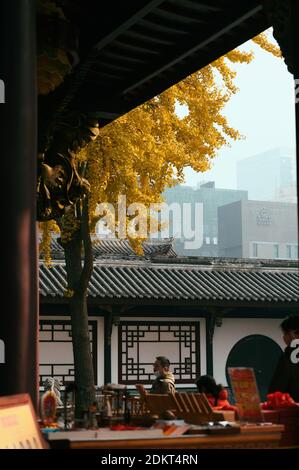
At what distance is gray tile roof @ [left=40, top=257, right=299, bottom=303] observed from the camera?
84.9 ft

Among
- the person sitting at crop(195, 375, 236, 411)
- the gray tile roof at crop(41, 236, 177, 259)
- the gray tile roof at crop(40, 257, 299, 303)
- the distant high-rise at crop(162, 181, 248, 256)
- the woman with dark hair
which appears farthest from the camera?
the distant high-rise at crop(162, 181, 248, 256)

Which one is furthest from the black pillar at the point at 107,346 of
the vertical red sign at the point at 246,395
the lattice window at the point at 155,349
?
the vertical red sign at the point at 246,395

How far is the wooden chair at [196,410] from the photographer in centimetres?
455

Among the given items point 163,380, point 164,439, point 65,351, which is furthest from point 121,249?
point 164,439

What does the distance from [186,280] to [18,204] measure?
23.3m

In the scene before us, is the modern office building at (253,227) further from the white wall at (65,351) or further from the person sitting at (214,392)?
the person sitting at (214,392)

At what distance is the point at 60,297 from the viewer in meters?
24.6

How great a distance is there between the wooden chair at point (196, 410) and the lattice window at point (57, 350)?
20.8m

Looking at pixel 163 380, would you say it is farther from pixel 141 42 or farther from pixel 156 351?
pixel 156 351

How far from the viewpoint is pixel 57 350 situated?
2562 cm

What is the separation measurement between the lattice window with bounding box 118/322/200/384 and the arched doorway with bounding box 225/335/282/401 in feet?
5.91

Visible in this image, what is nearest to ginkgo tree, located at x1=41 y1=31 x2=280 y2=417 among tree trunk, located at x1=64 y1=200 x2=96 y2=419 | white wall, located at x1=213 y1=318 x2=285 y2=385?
tree trunk, located at x1=64 y1=200 x2=96 y2=419

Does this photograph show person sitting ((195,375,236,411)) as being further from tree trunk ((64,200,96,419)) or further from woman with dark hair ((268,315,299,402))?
tree trunk ((64,200,96,419))

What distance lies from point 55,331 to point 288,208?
4650 cm
